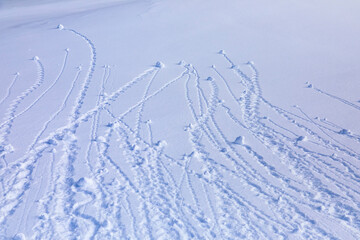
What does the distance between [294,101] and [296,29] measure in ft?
10.8

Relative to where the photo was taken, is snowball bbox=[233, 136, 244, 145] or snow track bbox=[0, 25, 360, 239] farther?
snowball bbox=[233, 136, 244, 145]

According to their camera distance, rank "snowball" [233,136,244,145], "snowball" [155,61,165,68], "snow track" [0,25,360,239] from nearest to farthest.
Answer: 1. "snow track" [0,25,360,239]
2. "snowball" [233,136,244,145]
3. "snowball" [155,61,165,68]

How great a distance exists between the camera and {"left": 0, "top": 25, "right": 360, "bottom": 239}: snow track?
3566 millimetres

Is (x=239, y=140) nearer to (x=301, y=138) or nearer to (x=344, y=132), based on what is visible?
(x=301, y=138)

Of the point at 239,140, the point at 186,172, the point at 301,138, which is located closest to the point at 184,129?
the point at 239,140

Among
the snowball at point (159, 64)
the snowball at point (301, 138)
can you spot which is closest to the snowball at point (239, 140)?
the snowball at point (301, 138)

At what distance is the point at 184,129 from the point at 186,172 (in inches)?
36.7

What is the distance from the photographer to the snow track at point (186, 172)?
11.7 ft

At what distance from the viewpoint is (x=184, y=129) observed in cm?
502

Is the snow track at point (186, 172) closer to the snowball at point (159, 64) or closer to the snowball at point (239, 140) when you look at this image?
the snowball at point (239, 140)

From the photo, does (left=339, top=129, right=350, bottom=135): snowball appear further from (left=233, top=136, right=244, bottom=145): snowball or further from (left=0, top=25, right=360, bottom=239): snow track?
(left=233, top=136, right=244, bottom=145): snowball

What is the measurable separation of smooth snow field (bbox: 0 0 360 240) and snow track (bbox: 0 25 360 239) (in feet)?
0.05

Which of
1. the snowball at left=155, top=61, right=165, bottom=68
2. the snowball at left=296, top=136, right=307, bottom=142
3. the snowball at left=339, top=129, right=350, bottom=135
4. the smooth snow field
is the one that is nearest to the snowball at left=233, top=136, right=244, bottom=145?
the smooth snow field

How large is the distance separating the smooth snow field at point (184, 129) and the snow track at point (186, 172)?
0.05 feet
